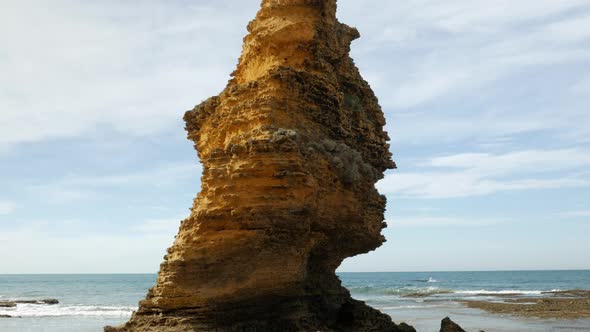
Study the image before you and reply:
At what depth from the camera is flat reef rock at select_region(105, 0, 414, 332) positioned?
1255 centimetres

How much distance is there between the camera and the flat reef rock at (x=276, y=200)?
12.5m

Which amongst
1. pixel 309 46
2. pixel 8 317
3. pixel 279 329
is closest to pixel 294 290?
pixel 279 329

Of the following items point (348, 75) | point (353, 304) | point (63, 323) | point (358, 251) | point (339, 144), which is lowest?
point (63, 323)

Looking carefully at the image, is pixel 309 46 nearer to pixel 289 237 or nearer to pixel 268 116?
pixel 268 116

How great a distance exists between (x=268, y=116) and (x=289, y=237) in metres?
2.67

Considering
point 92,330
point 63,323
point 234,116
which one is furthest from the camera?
point 63,323

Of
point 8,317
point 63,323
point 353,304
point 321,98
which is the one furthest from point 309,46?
point 8,317

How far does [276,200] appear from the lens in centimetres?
1252

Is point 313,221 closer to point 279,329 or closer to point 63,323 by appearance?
point 279,329

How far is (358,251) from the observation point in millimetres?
16344

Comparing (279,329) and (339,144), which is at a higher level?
(339,144)

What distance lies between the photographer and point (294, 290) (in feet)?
43.4

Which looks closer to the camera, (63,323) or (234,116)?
(234,116)

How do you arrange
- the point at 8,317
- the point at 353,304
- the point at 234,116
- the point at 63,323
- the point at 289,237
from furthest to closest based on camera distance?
the point at 8,317 → the point at 63,323 → the point at 353,304 → the point at 234,116 → the point at 289,237
